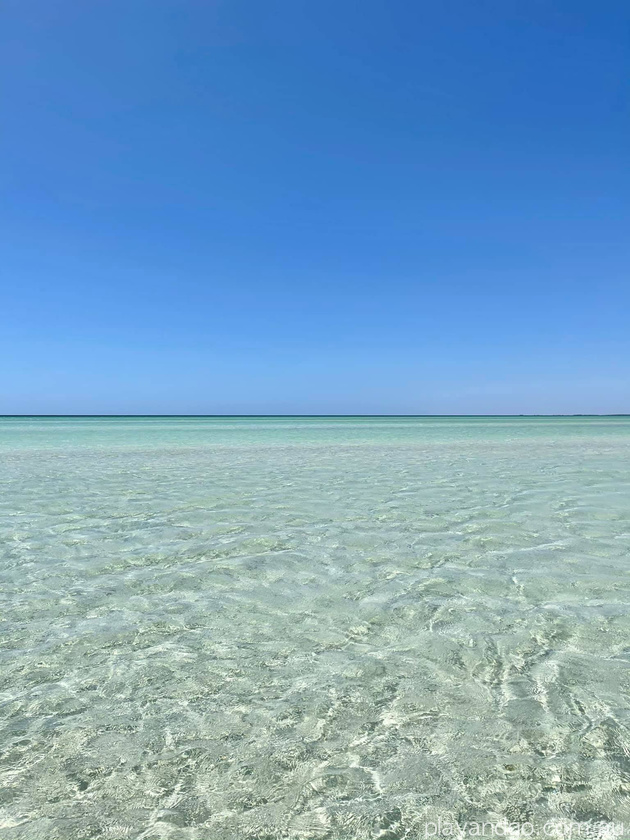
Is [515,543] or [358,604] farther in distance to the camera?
[515,543]

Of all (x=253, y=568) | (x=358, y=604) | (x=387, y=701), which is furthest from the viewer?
(x=253, y=568)

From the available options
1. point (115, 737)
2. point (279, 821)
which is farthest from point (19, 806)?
point (279, 821)

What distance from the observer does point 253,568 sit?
16.6 ft

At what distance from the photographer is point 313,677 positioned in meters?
2.98

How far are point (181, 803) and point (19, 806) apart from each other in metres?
0.62

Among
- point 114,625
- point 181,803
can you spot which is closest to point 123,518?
point 114,625

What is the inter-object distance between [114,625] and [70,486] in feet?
24.0

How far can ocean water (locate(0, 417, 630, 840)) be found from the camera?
78.7 inches

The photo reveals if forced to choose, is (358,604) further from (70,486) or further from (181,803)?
(70,486)

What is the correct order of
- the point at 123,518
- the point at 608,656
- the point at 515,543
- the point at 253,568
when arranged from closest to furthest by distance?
→ the point at 608,656 < the point at 253,568 < the point at 515,543 < the point at 123,518

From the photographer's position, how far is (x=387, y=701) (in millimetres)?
2717

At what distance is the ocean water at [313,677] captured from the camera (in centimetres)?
200

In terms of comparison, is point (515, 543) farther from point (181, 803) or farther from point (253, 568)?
point (181, 803)

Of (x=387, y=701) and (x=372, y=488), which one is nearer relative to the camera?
(x=387, y=701)
